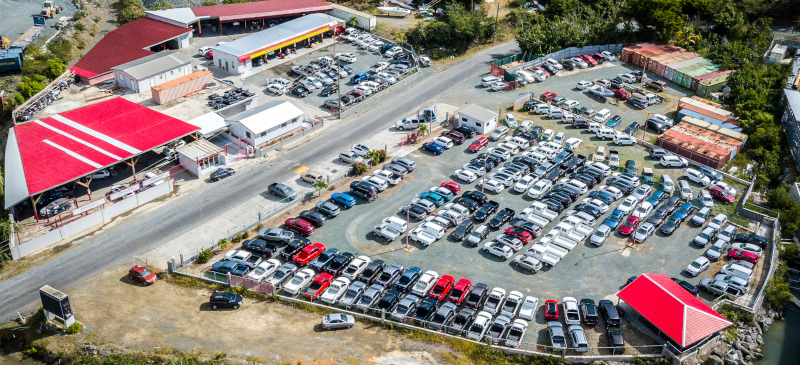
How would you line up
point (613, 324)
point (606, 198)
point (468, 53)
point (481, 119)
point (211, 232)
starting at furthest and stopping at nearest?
point (468, 53), point (481, 119), point (606, 198), point (211, 232), point (613, 324)

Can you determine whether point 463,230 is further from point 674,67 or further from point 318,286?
point 674,67

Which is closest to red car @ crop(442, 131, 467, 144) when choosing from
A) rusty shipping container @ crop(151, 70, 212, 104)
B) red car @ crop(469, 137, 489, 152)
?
red car @ crop(469, 137, 489, 152)

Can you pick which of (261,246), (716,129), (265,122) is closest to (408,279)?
(261,246)

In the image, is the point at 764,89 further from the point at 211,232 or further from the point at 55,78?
the point at 55,78

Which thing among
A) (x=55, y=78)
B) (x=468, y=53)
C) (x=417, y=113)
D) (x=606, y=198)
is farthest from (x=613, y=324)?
(x=55, y=78)

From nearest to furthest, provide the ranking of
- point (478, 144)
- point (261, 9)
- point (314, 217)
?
point (314, 217)
point (478, 144)
point (261, 9)

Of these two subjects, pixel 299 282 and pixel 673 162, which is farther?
pixel 673 162

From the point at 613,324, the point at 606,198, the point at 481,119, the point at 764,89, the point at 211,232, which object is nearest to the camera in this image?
the point at 613,324
